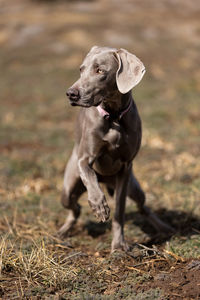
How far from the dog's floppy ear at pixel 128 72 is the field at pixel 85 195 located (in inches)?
49.5

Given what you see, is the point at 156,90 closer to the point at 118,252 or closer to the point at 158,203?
the point at 158,203

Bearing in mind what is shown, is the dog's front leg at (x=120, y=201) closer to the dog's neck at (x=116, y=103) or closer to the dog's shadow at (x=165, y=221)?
the dog's shadow at (x=165, y=221)

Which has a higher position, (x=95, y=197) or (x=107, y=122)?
(x=107, y=122)

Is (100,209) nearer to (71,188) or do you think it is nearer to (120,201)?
(120,201)

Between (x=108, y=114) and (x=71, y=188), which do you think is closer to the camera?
(x=108, y=114)

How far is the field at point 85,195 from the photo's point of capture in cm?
279

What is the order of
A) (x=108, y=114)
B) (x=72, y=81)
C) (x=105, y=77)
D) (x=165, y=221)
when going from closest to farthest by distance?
(x=105, y=77) < (x=108, y=114) < (x=165, y=221) < (x=72, y=81)

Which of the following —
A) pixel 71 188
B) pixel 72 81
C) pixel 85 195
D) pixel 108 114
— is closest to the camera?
pixel 108 114

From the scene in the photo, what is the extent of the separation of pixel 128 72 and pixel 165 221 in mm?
1929

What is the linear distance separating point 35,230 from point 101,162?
1193 millimetres

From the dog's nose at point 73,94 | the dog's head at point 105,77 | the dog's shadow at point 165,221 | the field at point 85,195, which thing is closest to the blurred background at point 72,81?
the field at point 85,195

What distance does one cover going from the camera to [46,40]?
23719 mm

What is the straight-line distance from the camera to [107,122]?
340cm

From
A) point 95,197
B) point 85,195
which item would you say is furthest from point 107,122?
point 85,195
